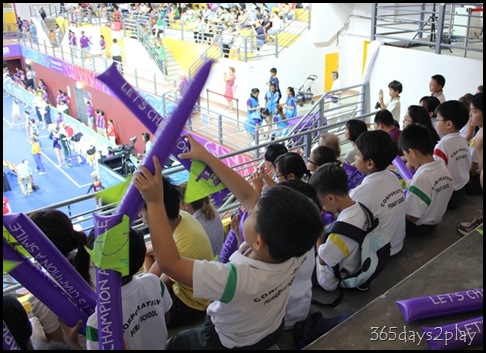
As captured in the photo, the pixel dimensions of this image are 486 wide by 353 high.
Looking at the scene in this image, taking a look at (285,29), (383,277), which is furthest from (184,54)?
(383,277)

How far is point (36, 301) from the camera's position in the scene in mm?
2082

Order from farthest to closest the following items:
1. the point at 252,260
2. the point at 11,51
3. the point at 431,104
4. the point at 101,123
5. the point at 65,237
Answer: the point at 11,51 < the point at 101,123 < the point at 431,104 < the point at 65,237 < the point at 252,260

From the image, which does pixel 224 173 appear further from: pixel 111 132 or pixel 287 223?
pixel 111 132

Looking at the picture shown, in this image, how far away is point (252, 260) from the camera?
1.62 m

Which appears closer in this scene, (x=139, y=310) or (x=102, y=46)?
(x=139, y=310)

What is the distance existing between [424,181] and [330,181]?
854 mm

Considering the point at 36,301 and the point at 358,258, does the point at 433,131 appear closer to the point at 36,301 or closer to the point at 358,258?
the point at 358,258

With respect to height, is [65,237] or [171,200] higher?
[171,200]

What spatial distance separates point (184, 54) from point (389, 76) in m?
8.69

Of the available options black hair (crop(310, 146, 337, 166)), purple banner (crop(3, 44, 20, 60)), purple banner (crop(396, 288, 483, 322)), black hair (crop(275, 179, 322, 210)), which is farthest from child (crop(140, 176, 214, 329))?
purple banner (crop(3, 44, 20, 60))

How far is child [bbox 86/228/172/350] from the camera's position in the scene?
178 cm

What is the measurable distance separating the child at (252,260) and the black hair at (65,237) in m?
0.70

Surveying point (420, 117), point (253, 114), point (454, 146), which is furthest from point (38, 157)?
point (454, 146)

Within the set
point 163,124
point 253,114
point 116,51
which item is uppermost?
point 163,124
